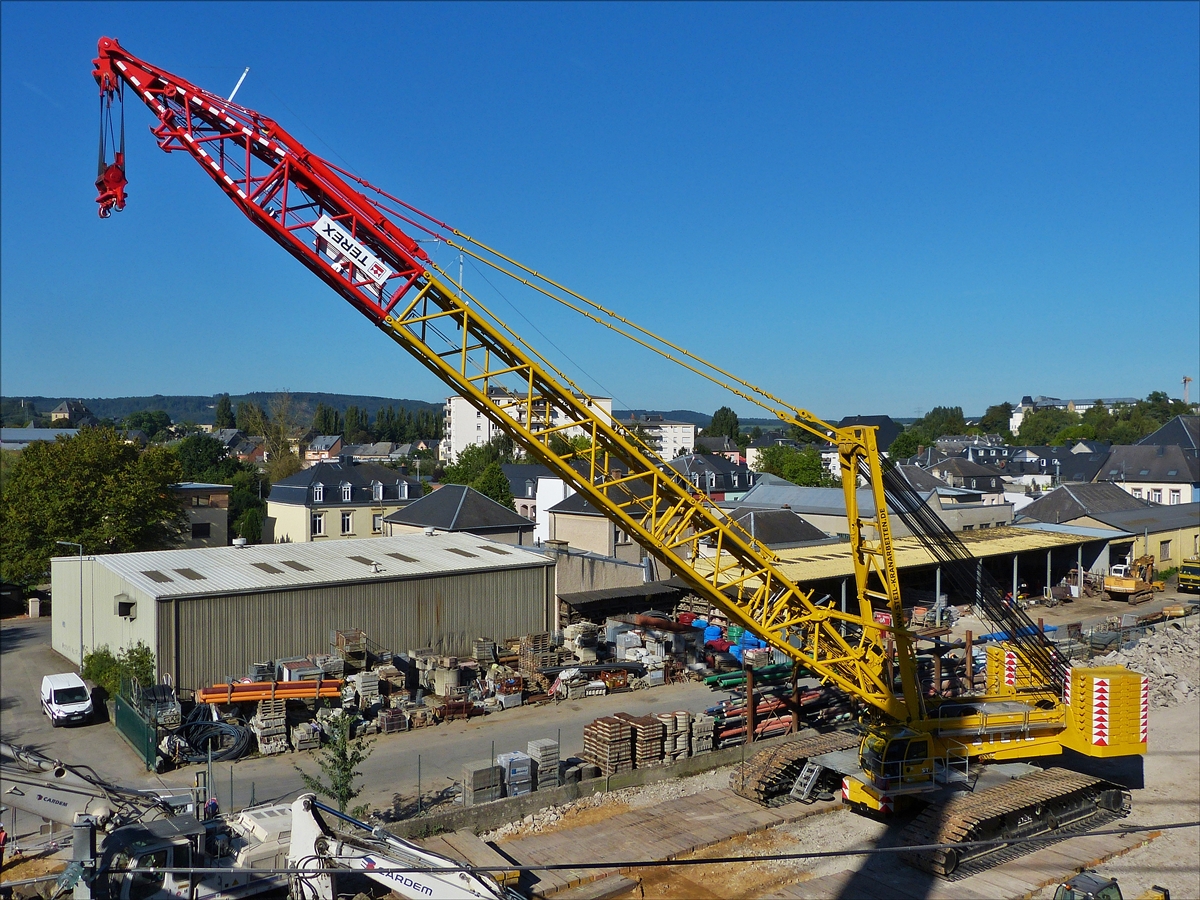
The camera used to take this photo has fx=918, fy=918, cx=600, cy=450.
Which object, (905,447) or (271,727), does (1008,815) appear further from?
(905,447)

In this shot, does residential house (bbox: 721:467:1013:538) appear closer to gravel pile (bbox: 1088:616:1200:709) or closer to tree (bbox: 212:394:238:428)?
gravel pile (bbox: 1088:616:1200:709)

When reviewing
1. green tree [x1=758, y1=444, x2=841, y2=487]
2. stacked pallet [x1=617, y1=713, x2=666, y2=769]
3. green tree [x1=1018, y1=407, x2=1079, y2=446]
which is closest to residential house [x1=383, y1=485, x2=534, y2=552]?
stacked pallet [x1=617, y1=713, x2=666, y2=769]

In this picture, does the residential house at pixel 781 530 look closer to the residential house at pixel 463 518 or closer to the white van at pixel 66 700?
the residential house at pixel 463 518

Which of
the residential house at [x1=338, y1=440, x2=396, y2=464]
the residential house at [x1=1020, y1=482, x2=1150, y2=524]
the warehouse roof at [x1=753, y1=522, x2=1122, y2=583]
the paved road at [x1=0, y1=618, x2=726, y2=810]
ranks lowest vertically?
the paved road at [x1=0, y1=618, x2=726, y2=810]

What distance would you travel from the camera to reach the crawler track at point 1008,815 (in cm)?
1445

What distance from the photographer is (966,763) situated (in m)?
16.2

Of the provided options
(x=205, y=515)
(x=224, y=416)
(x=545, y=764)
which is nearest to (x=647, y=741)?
(x=545, y=764)

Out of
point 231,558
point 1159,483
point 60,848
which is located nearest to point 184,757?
point 60,848

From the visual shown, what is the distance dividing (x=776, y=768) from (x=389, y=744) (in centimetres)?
890

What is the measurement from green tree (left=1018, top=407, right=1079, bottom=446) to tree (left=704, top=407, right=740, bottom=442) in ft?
153

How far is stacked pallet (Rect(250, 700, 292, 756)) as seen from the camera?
20.0 metres

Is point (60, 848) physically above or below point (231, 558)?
below

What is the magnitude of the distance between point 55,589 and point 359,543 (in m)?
9.57

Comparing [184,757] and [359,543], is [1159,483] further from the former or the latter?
[184,757]
